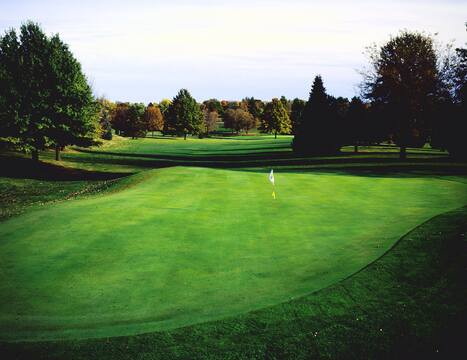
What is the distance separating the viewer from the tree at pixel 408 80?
47406mm

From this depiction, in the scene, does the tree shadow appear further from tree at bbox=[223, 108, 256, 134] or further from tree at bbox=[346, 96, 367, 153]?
tree at bbox=[223, 108, 256, 134]

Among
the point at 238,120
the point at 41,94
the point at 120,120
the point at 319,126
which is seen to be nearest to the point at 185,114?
the point at 120,120

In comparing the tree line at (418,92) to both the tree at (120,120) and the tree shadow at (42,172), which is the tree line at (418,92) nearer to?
the tree shadow at (42,172)

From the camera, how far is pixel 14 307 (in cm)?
933

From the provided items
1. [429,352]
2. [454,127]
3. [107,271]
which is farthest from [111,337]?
[454,127]

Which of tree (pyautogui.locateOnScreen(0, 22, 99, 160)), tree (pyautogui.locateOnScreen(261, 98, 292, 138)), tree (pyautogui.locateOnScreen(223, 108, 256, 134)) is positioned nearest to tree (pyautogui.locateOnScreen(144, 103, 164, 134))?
tree (pyautogui.locateOnScreen(223, 108, 256, 134))

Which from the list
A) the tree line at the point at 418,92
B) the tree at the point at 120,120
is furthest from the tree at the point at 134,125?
the tree line at the point at 418,92

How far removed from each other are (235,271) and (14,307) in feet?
17.1

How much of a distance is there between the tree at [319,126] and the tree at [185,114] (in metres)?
53.5

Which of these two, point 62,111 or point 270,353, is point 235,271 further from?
point 62,111

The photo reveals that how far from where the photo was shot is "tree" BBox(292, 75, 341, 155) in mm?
65312

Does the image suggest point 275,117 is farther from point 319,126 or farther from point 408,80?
point 408,80

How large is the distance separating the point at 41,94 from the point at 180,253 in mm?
44725

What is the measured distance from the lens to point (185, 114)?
115062mm
